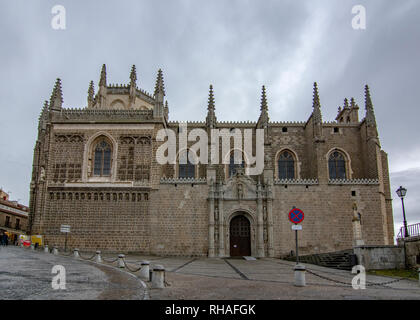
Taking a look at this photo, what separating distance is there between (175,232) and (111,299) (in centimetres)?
1829

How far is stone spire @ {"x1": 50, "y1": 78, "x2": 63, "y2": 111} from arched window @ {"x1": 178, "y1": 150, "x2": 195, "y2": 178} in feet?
34.9

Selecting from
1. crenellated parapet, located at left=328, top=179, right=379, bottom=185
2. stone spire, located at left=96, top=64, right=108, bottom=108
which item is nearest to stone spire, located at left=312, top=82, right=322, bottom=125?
crenellated parapet, located at left=328, top=179, right=379, bottom=185

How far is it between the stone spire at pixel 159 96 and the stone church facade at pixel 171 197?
8 centimetres

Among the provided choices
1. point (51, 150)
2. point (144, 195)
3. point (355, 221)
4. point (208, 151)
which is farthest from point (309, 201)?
point (51, 150)

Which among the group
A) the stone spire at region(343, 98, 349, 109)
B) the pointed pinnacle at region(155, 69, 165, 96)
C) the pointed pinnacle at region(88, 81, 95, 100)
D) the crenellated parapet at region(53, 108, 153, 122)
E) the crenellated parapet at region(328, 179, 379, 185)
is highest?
the pointed pinnacle at region(88, 81, 95, 100)

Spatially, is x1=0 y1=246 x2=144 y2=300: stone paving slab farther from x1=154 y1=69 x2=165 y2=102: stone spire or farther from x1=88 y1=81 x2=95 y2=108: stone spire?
x1=88 y1=81 x2=95 y2=108: stone spire

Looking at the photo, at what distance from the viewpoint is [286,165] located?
3000 centimetres

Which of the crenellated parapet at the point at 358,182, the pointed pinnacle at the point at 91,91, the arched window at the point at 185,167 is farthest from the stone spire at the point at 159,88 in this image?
the crenellated parapet at the point at 358,182

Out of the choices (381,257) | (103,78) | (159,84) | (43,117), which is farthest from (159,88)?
(381,257)

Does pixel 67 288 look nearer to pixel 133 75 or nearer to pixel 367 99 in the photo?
pixel 367 99

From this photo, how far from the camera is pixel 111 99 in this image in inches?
1432

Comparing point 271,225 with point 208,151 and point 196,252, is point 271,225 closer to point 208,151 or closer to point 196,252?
point 196,252

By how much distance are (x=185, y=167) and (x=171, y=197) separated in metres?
4.30

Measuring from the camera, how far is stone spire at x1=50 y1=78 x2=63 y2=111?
27.6 m
